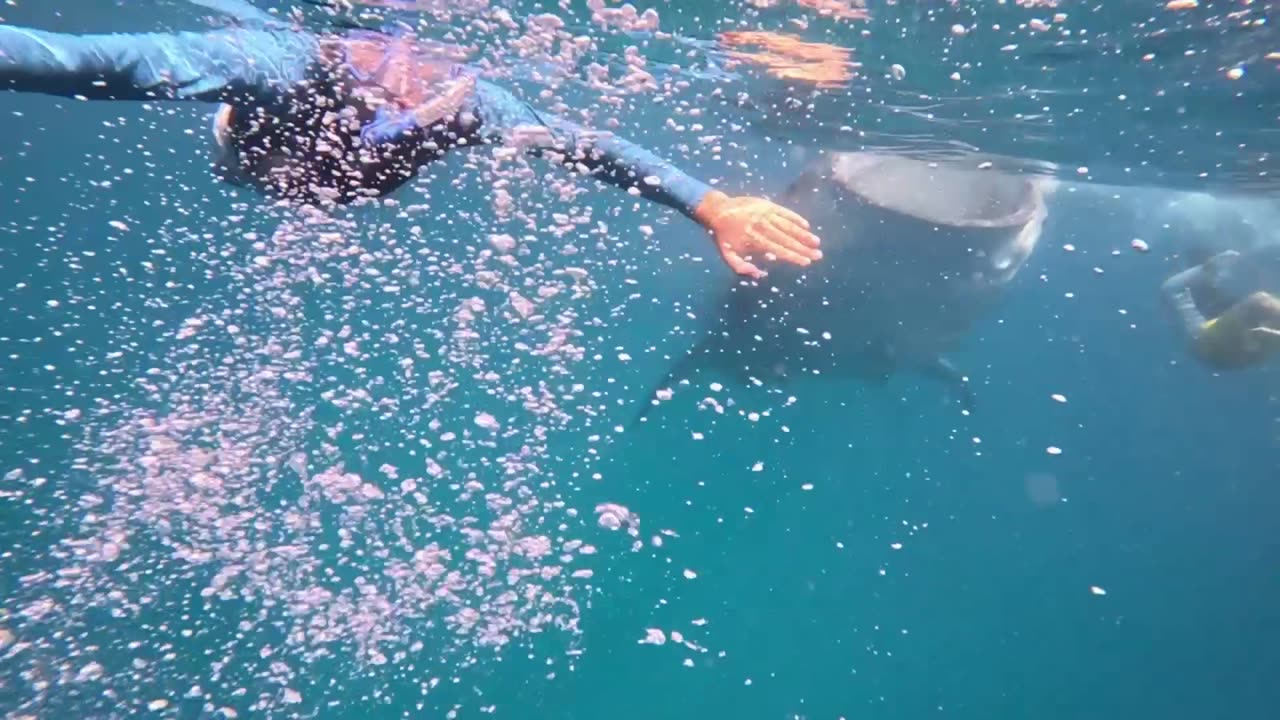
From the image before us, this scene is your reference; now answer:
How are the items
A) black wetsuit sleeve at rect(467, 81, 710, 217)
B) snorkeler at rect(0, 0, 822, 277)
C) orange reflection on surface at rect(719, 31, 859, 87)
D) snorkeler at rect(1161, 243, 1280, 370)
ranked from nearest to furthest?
snorkeler at rect(0, 0, 822, 277) < black wetsuit sleeve at rect(467, 81, 710, 217) < orange reflection on surface at rect(719, 31, 859, 87) < snorkeler at rect(1161, 243, 1280, 370)

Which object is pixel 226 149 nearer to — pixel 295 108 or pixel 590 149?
pixel 295 108

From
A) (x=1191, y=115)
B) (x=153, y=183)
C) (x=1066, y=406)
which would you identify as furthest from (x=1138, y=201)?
(x=153, y=183)

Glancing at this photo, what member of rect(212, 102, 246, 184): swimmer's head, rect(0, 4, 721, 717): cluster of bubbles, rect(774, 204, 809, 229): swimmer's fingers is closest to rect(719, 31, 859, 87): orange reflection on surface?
rect(0, 4, 721, 717): cluster of bubbles

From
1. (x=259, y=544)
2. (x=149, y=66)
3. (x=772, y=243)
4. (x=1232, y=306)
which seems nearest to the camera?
(x=149, y=66)

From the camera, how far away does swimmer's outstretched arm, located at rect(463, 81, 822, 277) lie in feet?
15.0

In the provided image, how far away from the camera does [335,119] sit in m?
5.18

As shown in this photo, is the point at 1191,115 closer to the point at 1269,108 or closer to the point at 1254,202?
the point at 1269,108

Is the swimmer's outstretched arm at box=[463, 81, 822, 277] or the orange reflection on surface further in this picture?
the orange reflection on surface

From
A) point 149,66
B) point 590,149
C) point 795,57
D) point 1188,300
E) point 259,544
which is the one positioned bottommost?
point 259,544

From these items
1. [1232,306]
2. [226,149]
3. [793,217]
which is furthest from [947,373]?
[226,149]

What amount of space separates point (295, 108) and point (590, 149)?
197 centimetres

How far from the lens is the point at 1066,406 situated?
176 feet

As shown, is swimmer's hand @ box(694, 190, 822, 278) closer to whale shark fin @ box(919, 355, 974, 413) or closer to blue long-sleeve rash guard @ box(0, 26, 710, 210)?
blue long-sleeve rash guard @ box(0, 26, 710, 210)

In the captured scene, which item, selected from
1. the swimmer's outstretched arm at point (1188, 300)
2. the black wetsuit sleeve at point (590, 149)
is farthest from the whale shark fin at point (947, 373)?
the black wetsuit sleeve at point (590, 149)
